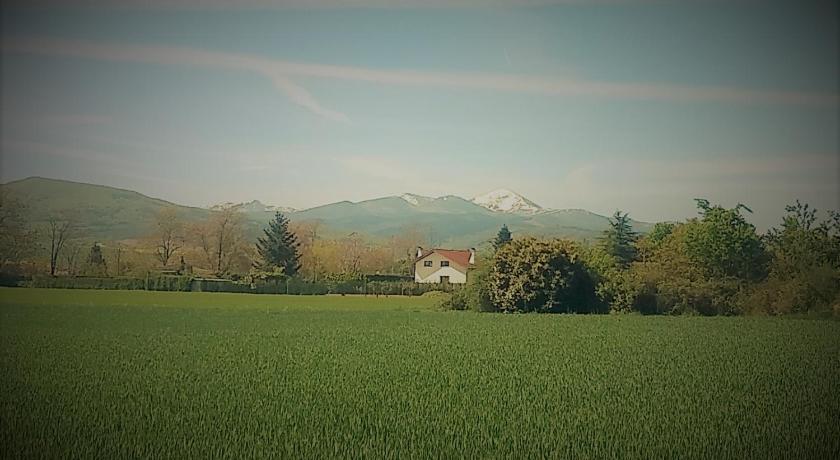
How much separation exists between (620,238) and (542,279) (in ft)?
19.0

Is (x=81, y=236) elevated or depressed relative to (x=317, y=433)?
elevated

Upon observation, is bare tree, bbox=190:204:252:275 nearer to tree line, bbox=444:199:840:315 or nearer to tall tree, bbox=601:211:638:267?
tree line, bbox=444:199:840:315

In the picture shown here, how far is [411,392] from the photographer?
5695 millimetres

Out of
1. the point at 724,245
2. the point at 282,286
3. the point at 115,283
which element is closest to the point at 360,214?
the point at 282,286

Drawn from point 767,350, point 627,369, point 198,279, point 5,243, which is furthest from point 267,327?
point 198,279

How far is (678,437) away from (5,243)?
935 cm

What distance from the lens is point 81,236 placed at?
1180 cm

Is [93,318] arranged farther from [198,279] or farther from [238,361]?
[198,279]

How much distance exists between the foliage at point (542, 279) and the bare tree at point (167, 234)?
23.2ft

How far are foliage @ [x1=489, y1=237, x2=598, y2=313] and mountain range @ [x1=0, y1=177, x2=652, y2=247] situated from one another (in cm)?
289

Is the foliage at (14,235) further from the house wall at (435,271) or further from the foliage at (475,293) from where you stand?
the house wall at (435,271)

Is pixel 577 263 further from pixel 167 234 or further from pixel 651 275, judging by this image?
pixel 167 234

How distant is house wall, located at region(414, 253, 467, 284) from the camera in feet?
78.9

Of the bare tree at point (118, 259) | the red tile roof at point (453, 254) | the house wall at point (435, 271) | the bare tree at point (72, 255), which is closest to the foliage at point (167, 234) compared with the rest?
the bare tree at point (118, 259)
